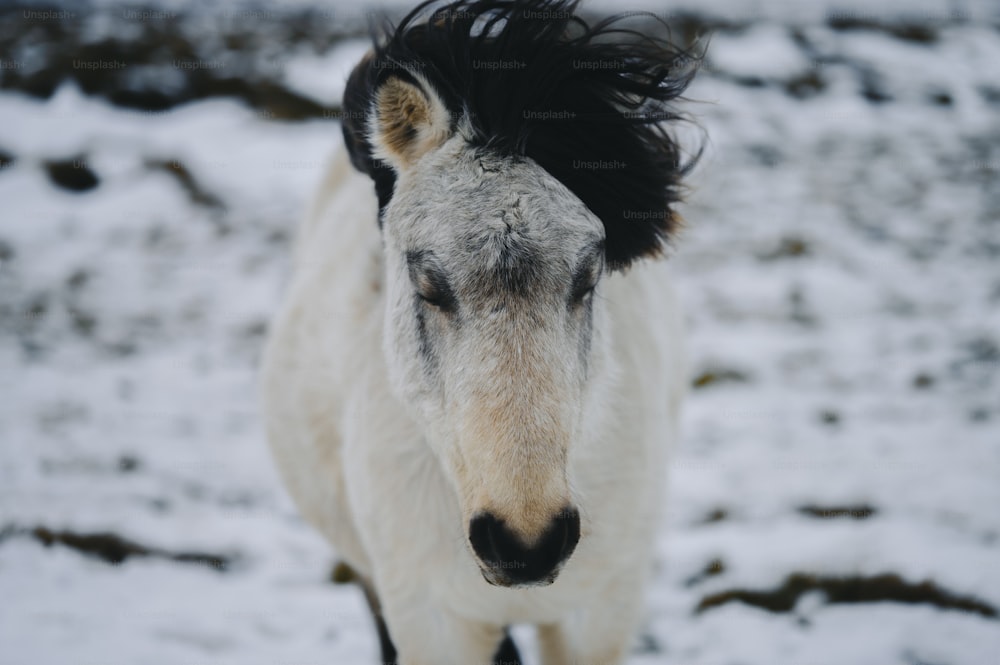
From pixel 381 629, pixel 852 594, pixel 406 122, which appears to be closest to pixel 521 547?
pixel 406 122

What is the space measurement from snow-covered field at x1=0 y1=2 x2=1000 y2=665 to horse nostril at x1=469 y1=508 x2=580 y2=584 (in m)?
1.23

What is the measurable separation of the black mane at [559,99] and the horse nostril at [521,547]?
34.0 inches

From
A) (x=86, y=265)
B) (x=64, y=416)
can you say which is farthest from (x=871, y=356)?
(x=86, y=265)

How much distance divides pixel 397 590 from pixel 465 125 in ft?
4.60

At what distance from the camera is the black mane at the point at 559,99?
1.77m

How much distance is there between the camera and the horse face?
1.38 m

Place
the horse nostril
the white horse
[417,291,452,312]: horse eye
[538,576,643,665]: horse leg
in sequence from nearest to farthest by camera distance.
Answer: the horse nostril, the white horse, [417,291,452,312]: horse eye, [538,576,643,665]: horse leg

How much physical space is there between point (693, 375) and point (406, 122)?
3888 mm

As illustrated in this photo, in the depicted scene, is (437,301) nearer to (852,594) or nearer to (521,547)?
(521,547)

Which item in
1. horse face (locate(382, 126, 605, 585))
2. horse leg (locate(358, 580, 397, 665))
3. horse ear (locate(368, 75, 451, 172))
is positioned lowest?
horse leg (locate(358, 580, 397, 665))

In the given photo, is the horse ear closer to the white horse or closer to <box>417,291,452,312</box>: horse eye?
the white horse

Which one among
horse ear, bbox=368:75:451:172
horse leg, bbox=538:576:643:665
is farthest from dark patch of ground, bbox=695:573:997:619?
horse ear, bbox=368:75:451:172

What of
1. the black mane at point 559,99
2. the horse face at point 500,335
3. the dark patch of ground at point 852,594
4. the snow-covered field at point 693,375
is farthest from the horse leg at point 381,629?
the black mane at point 559,99

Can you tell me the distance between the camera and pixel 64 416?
5.06m
